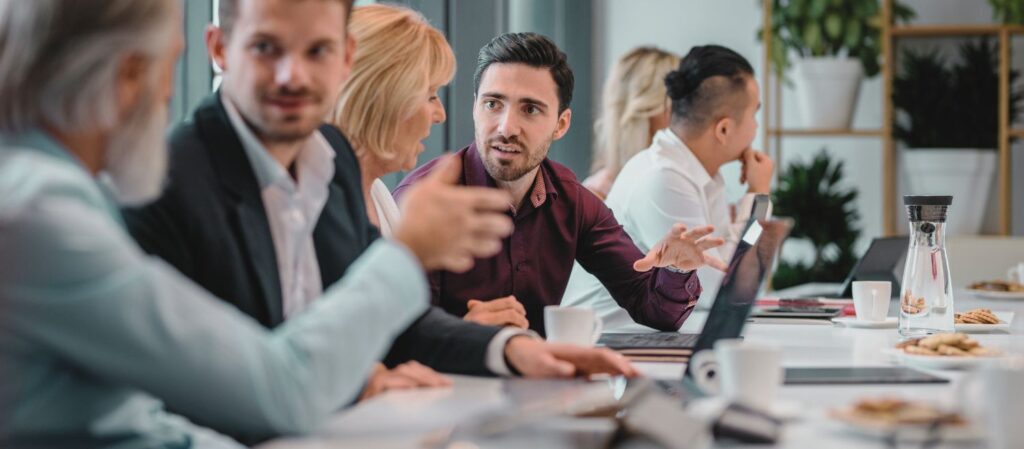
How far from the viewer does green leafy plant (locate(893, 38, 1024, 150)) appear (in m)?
5.93

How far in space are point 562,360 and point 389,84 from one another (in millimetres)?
877

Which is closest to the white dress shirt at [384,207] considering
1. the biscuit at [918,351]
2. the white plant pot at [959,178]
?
the biscuit at [918,351]

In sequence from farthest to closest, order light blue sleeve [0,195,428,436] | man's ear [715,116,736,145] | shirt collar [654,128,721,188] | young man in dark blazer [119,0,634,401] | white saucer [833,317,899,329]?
man's ear [715,116,736,145] → shirt collar [654,128,721,188] → white saucer [833,317,899,329] → young man in dark blazer [119,0,634,401] → light blue sleeve [0,195,428,436]

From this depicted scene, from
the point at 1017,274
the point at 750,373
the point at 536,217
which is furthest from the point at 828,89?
the point at 750,373

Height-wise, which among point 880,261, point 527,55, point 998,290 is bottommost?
point 998,290

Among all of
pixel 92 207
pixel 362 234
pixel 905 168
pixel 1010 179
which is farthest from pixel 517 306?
pixel 1010 179

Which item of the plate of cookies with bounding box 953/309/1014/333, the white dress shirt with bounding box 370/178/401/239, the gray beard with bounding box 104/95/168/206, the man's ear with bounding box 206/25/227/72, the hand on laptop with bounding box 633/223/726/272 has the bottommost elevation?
the plate of cookies with bounding box 953/309/1014/333

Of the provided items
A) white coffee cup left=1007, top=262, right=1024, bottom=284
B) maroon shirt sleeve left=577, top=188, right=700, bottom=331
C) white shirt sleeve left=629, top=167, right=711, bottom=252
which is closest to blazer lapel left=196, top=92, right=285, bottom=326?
maroon shirt sleeve left=577, top=188, right=700, bottom=331

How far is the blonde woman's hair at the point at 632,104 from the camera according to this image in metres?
4.43

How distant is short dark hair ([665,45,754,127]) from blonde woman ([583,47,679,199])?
17.7 inches

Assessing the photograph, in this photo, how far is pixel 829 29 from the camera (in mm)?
5914

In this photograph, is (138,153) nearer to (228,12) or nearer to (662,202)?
(228,12)

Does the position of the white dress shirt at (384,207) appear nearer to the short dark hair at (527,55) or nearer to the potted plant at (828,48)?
the short dark hair at (527,55)

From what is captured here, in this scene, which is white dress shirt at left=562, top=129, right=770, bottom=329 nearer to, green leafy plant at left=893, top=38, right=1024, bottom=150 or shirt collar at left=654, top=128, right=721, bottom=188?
shirt collar at left=654, top=128, right=721, bottom=188
